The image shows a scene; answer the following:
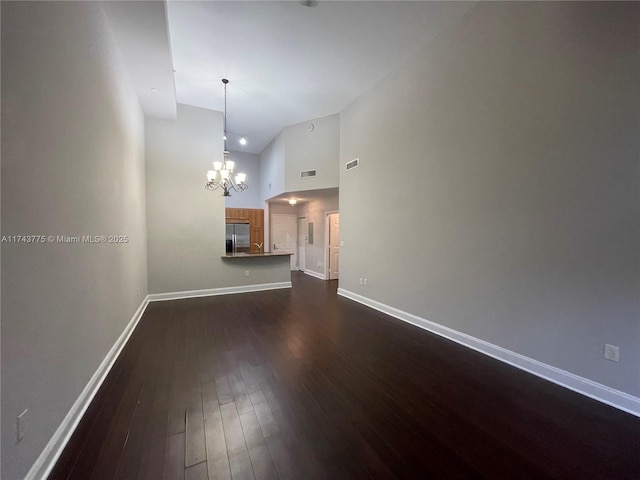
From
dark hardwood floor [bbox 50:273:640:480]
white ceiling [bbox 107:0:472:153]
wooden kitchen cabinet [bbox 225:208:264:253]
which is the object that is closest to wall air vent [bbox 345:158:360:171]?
white ceiling [bbox 107:0:472:153]

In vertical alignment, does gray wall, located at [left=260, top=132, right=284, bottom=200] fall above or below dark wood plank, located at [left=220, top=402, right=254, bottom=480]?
above

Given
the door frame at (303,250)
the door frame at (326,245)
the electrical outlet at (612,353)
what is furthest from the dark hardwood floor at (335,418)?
the door frame at (303,250)

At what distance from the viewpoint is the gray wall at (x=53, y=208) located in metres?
1.24

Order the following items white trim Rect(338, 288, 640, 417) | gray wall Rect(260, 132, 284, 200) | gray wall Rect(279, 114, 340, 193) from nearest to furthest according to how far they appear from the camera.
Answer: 1. white trim Rect(338, 288, 640, 417)
2. gray wall Rect(279, 114, 340, 193)
3. gray wall Rect(260, 132, 284, 200)

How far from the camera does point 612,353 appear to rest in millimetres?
2109

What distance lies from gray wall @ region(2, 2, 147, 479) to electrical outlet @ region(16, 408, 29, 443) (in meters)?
0.04

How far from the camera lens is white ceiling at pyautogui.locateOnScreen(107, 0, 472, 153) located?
3016 millimetres

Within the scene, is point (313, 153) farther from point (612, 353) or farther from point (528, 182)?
point (612, 353)

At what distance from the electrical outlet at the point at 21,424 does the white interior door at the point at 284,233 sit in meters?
7.93

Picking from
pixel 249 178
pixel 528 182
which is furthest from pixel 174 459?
pixel 249 178

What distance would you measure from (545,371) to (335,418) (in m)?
2.18

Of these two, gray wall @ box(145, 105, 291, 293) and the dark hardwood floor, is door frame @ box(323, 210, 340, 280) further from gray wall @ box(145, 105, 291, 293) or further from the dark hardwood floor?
the dark hardwood floor

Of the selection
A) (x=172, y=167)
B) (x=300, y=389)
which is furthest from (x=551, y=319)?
(x=172, y=167)

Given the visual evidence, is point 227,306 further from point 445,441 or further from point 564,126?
point 564,126
